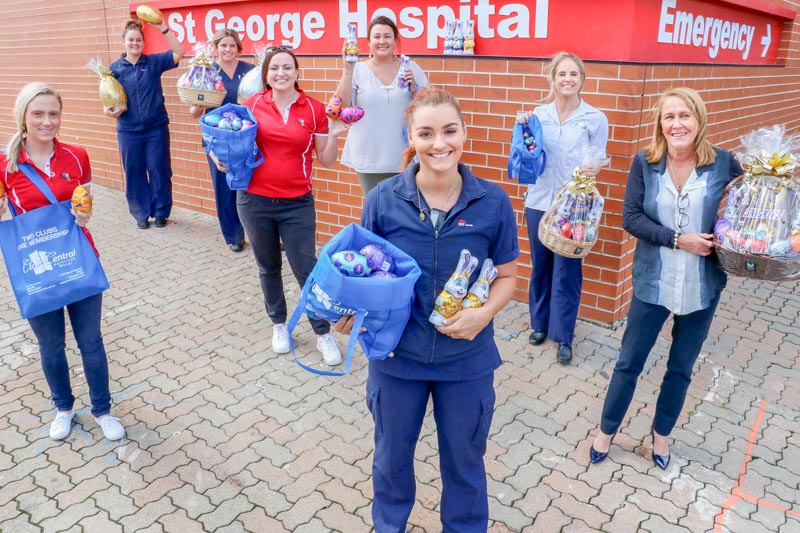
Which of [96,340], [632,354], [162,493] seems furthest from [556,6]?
[162,493]

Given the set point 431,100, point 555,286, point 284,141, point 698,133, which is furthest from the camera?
point 555,286

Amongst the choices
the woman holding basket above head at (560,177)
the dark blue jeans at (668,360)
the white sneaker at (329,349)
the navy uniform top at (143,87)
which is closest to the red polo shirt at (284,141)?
the white sneaker at (329,349)

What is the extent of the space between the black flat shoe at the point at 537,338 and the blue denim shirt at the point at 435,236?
7.91 feet

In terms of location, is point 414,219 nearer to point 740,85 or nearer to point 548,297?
point 548,297

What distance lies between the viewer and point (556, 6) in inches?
189

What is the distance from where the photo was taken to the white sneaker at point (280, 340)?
15.5 feet

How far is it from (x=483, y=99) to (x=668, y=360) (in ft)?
9.12

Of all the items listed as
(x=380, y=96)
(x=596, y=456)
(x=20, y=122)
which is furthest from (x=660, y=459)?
(x=20, y=122)

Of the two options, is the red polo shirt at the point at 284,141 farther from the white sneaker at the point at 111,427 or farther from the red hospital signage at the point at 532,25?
the red hospital signage at the point at 532,25

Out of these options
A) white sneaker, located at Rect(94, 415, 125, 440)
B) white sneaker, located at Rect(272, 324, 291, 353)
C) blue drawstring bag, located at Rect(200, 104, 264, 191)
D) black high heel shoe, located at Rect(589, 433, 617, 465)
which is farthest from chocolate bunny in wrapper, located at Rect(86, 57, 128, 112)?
black high heel shoe, located at Rect(589, 433, 617, 465)

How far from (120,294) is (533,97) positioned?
405cm

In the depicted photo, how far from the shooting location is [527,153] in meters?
4.23

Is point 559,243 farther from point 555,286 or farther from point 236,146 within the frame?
point 236,146

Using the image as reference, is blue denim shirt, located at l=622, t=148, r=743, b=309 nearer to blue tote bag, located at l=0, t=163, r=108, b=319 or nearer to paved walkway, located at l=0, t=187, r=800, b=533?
paved walkway, located at l=0, t=187, r=800, b=533
